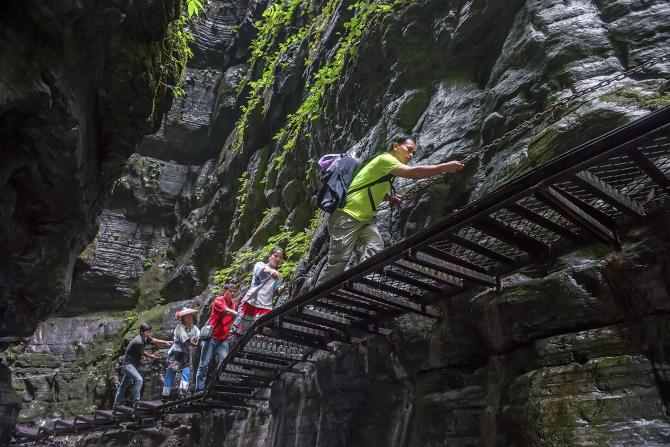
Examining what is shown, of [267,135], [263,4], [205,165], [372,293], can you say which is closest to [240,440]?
[372,293]

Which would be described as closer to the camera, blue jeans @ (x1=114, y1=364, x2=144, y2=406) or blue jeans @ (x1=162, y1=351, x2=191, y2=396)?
blue jeans @ (x1=162, y1=351, x2=191, y2=396)

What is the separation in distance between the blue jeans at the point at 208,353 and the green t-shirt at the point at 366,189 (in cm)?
462

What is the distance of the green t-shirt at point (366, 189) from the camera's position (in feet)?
22.9

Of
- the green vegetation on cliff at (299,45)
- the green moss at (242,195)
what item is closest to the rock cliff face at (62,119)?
the green vegetation on cliff at (299,45)

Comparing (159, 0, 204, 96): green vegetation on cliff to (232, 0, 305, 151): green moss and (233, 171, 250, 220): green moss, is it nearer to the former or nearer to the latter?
(233, 171, 250, 220): green moss

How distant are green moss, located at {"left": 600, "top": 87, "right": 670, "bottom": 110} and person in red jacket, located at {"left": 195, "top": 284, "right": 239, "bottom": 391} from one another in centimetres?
693

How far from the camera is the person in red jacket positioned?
1038 cm

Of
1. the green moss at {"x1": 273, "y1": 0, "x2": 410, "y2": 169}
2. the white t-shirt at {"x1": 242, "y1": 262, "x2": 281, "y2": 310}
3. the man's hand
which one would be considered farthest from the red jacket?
the green moss at {"x1": 273, "y1": 0, "x2": 410, "y2": 169}

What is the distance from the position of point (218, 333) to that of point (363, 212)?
4.73 m

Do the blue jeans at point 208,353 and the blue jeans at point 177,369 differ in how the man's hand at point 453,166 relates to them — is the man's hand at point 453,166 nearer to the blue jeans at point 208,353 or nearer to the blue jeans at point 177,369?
the blue jeans at point 208,353

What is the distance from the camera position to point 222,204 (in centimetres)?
2025

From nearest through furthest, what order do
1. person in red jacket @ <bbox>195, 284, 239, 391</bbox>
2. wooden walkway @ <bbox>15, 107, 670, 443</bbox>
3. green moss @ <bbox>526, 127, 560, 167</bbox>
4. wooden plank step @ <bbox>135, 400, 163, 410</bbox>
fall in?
wooden walkway @ <bbox>15, 107, 670, 443</bbox>
green moss @ <bbox>526, 127, 560, 167</bbox>
person in red jacket @ <bbox>195, 284, 239, 391</bbox>
wooden plank step @ <bbox>135, 400, 163, 410</bbox>

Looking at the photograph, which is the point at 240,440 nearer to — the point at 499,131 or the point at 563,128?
the point at 499,131

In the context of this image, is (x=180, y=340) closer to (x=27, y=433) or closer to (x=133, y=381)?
(x=133, y=381)
